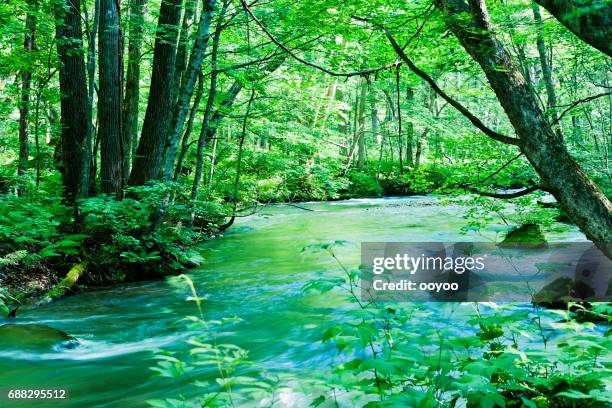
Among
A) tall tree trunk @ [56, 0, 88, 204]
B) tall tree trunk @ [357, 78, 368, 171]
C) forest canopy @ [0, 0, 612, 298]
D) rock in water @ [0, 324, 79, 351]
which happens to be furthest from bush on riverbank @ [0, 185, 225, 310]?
tall tree trunk @ [357, 78, 368, 171]

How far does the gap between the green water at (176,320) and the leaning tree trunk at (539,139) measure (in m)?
1.56

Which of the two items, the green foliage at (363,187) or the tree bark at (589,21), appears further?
the green foliage at (363,187)

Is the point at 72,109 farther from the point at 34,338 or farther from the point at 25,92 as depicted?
the point at 34,338

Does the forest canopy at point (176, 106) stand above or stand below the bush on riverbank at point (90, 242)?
above

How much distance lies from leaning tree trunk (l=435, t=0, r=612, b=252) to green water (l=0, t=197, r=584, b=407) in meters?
1.56

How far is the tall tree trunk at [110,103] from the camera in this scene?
8.66 meters

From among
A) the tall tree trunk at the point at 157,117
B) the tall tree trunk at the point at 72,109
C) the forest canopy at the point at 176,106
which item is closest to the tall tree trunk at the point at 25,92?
the forest canopy at the point at 176,106

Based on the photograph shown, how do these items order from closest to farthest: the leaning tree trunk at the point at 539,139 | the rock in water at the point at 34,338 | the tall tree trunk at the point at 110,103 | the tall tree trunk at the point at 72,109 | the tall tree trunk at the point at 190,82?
the leaning tree trunk at the point at 539,139
the rock in water at the point at 34,338
the tall tree trunk at the point at 190,82
the tall tree trunk at the point at 110,103
the tall tree trunk at the point at 72,109

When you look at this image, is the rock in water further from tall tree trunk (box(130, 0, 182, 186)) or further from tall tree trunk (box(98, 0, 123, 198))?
tall tree trunk (box(130, 0, 182, 186))

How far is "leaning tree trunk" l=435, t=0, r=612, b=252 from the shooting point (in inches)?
137

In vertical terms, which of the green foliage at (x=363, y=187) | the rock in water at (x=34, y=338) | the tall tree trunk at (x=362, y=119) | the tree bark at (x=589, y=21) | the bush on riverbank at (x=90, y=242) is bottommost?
the rock in water at (x=34, y=338)

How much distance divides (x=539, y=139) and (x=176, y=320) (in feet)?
9.68

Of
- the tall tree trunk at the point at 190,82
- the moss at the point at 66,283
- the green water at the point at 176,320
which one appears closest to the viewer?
the green water at the point at 176,320

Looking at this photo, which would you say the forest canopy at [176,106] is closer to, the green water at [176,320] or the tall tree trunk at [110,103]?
the tall tree trunk at [110,103]
